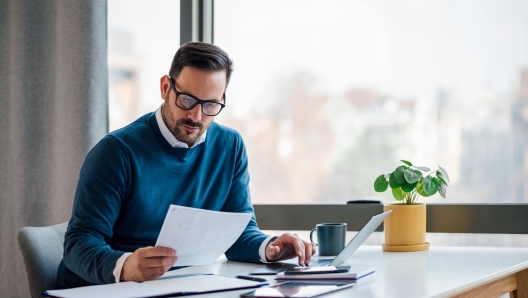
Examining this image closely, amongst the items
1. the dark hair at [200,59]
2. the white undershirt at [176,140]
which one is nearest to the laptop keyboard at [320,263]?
the white undershirt at [176,140]

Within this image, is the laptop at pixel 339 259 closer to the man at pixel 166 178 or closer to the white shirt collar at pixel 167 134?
the man at pixel 166 178

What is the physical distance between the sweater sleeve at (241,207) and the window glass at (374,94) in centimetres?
55

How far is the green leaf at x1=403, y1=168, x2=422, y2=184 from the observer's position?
6.51 feet

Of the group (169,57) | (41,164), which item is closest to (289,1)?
(169,57)

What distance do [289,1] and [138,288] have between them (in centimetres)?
171

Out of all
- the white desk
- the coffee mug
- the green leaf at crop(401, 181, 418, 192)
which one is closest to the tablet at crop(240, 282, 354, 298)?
the white desk

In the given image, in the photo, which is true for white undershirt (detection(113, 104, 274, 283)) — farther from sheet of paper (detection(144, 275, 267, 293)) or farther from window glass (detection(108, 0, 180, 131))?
window glass (detection(108, 0, 180, 131))

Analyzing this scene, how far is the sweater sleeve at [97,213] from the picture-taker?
1481 millimetres

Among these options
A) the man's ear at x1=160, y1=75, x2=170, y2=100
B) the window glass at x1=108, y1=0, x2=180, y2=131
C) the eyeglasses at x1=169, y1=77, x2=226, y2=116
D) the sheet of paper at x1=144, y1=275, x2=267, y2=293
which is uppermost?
the window glass at x1=108, y1=0, x2=180, y2=131

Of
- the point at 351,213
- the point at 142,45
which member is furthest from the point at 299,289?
the point at 142,45

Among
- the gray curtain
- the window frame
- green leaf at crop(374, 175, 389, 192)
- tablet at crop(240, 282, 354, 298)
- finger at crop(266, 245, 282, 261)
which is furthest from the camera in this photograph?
the gray curtain

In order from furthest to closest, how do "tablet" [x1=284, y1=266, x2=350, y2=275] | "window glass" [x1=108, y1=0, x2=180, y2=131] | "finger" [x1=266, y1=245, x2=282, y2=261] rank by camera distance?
"window glass" [x1=108, y1=0, x2=180, y2=131] < "finger" [x1=266, y1=245, x2=282, y2=261] < "tablet" [x1=284, y1=266, x2=350, y2=275]

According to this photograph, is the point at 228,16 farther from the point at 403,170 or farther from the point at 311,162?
the point at 403,170

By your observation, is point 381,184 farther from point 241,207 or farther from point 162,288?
point 162,288
